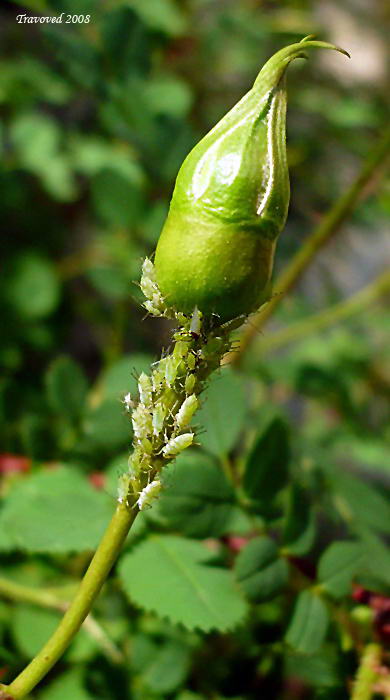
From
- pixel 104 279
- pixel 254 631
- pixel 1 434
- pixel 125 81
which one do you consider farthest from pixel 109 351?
pixel 254 631

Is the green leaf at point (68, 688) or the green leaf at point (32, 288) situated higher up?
the green leaf at point (32, 288)

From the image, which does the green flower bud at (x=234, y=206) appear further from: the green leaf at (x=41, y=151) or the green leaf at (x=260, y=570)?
the green leaf at (x=41, y=151)

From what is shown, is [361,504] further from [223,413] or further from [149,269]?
[149,269]

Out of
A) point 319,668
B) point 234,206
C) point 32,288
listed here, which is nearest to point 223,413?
point 319,668

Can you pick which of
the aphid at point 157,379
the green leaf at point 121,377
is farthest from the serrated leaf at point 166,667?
the aphid at point 157,379

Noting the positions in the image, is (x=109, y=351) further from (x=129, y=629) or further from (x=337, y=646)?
(x=337, y=646)
